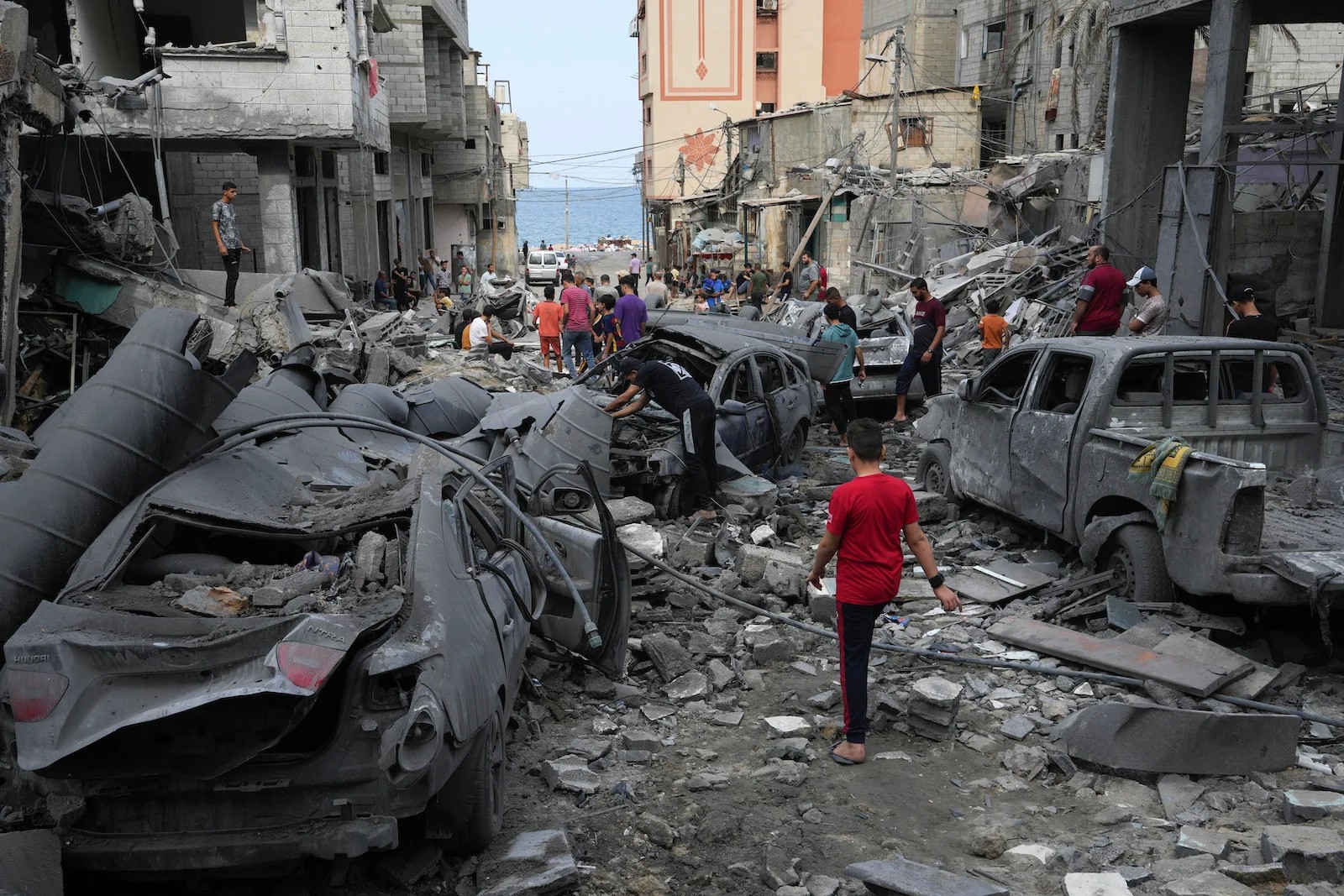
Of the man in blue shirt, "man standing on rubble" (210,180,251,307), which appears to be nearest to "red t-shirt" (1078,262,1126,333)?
the man in blue shirt

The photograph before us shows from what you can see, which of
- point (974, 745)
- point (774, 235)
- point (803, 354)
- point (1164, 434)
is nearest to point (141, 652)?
point (974, 745)

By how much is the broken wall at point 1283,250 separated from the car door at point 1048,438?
13.4 metres

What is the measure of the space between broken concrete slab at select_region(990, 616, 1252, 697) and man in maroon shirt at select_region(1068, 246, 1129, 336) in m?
6.40

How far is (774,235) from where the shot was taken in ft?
118

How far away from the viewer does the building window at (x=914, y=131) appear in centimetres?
3519

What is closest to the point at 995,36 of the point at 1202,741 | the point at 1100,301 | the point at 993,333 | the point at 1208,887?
the point at 993,333

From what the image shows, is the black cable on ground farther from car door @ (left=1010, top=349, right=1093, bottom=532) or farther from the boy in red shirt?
car door @ (left=1010, top=349, right=1093, bottom=532)

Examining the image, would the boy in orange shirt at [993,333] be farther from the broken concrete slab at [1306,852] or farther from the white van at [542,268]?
the white van at [542,268]

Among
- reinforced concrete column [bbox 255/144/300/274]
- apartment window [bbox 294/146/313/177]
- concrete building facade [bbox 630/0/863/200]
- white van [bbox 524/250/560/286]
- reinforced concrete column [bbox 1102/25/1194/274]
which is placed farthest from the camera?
concrete building facade [bbox 630/0/863/200]

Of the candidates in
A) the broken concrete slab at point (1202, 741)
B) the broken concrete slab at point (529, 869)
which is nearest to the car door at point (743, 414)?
the broken concrete slab at point (1202, 741)

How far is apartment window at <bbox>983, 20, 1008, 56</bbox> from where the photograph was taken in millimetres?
40219

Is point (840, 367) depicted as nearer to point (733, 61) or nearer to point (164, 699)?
point (164, 699)

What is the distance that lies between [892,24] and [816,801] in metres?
48.6

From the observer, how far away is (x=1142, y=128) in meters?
16.5
